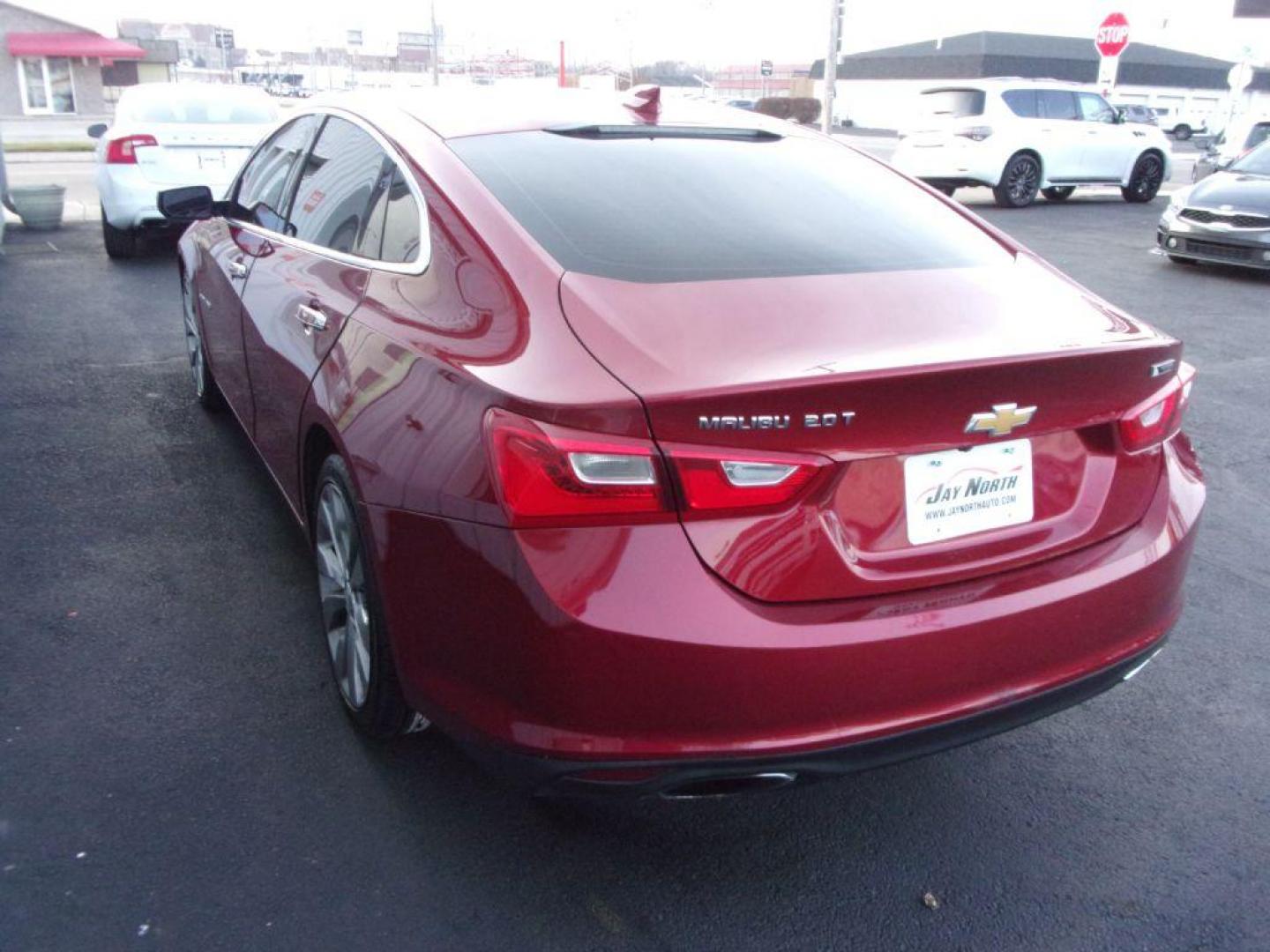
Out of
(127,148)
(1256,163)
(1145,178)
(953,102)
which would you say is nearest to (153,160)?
(127,148)

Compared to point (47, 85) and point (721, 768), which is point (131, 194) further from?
point (47, 85)

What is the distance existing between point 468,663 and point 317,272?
4.81ft

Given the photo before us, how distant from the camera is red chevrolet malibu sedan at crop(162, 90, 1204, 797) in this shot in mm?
2008

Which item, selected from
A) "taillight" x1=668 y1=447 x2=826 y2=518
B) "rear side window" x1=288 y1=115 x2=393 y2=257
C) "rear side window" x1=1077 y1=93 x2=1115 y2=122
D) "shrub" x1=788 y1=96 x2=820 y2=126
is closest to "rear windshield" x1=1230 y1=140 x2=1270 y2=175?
"rear side window" x1=1077 y1=93 x2=1115 y2=122

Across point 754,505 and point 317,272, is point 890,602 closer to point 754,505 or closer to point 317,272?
point 754,505

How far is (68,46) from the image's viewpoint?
4203 centimetres

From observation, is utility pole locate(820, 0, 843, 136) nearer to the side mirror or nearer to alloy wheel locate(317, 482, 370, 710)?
the side mirror

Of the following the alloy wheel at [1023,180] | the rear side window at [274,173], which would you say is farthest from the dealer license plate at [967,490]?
the alloy wheel at [1023,180]

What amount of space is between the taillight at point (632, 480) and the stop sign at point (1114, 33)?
21332 millimetres

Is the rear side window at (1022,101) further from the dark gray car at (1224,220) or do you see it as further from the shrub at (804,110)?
the shrub at (804,110)

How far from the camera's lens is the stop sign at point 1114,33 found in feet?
66.2

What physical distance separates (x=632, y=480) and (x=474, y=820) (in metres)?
1.11

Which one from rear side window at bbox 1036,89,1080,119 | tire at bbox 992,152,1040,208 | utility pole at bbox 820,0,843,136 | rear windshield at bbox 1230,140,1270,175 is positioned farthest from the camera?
utility pole at bbox 820,0,843,136

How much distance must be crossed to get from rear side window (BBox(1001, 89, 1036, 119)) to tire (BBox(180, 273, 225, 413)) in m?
14.2
